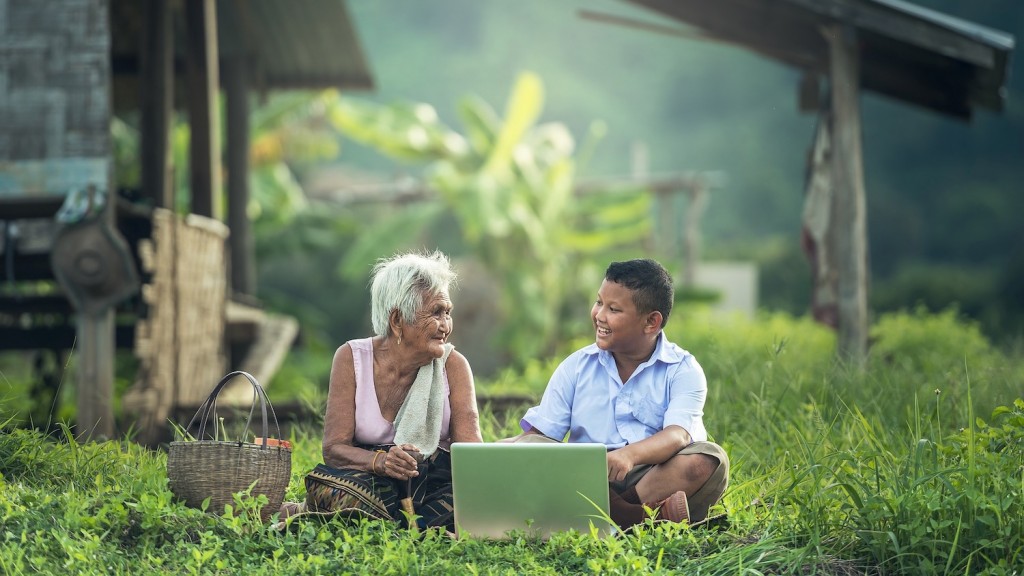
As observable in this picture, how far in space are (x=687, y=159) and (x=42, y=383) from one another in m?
29.3

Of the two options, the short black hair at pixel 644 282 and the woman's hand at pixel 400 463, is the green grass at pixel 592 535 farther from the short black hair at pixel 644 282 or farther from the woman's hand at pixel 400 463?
the short black hair at pixel 644 282

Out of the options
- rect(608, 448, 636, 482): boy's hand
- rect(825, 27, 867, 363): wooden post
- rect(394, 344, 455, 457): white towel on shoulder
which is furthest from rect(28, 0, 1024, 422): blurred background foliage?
rect(608, 448, 636, 482): boy's hand

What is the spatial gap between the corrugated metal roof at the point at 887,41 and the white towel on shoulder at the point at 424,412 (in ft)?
16.5

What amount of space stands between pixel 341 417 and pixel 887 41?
6145 mm

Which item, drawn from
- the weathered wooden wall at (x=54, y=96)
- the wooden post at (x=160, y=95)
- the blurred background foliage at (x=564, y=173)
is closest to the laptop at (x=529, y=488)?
the weathered wooden wall at (x=54, y=96)

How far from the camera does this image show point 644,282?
14.9 feet

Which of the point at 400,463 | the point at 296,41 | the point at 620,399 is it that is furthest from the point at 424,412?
the point at 296,41

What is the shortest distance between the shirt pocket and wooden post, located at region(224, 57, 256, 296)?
8104mm

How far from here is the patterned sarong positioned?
173 inches

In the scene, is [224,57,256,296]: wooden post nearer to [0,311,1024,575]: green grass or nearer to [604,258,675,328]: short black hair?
[0,311,1024,575]: green grass

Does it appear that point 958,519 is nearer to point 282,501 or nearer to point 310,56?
point 282,501

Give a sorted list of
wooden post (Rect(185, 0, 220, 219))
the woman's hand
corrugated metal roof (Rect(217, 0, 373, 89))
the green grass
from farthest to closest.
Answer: corrugated metal roof (Rect(217, 0, 373, 89)) → wooden post (Rect(185, 0, 220, 219)) → the woman's hand → the green grass

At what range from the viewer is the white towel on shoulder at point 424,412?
4500 mm

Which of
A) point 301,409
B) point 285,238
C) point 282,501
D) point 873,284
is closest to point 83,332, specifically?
point 301,409
